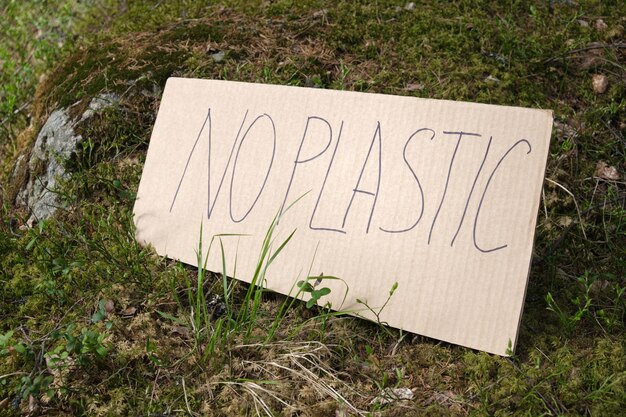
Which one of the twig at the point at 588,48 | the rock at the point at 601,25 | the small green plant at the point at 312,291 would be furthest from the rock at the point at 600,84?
the small green plant at the point at 312,291

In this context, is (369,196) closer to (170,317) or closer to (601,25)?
(170,317)

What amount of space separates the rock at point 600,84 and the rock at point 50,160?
2359 mm

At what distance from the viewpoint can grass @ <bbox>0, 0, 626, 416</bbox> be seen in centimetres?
189

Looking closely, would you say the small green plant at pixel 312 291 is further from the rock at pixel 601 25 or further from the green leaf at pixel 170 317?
the rock at pixel 601 25

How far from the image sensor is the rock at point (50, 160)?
283 centimetres

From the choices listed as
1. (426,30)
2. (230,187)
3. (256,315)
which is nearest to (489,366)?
(256,315)

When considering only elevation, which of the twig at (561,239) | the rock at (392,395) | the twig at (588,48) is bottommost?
the rock at (392,395)

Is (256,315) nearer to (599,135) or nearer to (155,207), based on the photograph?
(155,207)

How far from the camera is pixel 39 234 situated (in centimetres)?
250

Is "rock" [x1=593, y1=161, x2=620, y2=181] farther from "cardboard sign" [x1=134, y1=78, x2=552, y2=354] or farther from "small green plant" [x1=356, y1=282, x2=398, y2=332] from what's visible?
"small green plant" [x1=356, y1=282, x2=398, y2=332]

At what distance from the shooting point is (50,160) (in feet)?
9.59

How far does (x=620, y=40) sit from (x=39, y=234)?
2.94m

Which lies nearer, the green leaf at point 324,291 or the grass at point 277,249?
the grass at point 277,249

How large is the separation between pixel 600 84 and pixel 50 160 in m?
2.70
